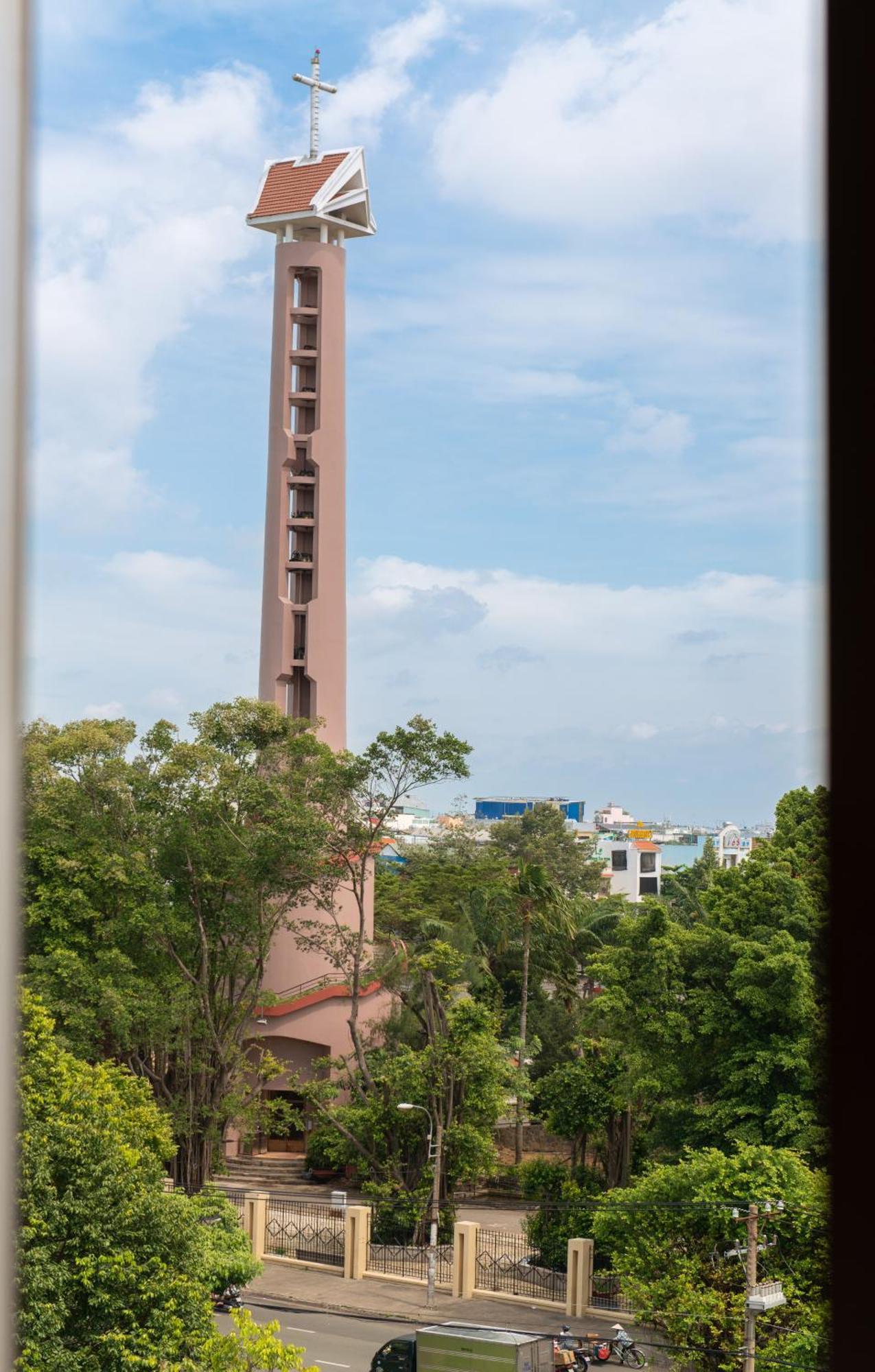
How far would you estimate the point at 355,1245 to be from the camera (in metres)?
13.4

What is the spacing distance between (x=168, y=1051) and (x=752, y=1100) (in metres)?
6.28

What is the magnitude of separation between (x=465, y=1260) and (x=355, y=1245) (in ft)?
4.41

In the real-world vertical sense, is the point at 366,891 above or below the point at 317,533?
below

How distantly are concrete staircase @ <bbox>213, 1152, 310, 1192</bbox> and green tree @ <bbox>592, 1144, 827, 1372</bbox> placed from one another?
6.75 m

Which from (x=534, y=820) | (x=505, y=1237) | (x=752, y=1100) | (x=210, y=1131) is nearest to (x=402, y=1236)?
(x=505, y=1237)

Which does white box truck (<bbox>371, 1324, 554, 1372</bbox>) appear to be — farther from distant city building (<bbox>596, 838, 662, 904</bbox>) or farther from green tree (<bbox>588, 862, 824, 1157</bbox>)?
distant city building (<bbox>596, 838, 662, 904</bbox>)

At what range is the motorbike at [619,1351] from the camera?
10.5 m

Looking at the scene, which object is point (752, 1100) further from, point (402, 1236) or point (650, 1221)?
point (402, 1236)

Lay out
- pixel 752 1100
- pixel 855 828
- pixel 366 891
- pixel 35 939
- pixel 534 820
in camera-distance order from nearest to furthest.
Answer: pixel 855 828 < pixel 752 1100 < pixel 35 939 < pixel 366 891 < pixel 534 820

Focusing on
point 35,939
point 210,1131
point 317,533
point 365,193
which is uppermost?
point 365,193

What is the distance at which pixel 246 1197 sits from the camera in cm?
1445

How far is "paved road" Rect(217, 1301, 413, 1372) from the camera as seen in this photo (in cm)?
1083

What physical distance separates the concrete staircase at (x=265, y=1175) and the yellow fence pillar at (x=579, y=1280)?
4803 millimetres

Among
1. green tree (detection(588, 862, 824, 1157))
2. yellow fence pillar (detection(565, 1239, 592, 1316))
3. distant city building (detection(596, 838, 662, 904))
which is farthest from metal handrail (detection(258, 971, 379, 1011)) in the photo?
distant city building (detection(596, 838, 662, 904))
